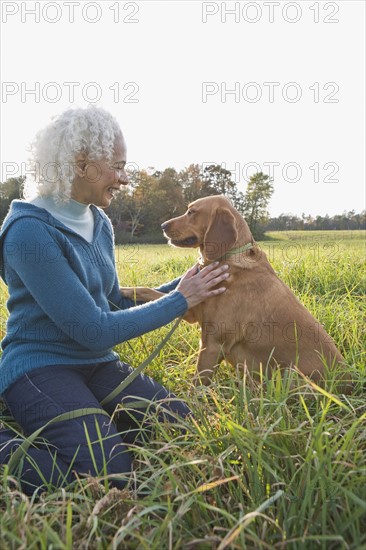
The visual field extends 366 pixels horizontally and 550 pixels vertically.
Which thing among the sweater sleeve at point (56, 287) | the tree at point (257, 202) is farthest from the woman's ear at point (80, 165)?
the tree at point (257, 202)

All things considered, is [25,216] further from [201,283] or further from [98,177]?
[201,283]

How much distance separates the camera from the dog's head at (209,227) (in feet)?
10.6

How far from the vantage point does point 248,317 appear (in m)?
3.17

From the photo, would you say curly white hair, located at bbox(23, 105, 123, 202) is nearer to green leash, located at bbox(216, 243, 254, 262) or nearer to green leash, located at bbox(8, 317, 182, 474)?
green leash, located at bbox(216, 243, 254, 262)

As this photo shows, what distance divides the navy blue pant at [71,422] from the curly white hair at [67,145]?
989mm

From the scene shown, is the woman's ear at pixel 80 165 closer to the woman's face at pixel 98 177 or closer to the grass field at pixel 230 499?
the woman's face at pixel 98 177

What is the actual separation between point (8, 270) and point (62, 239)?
0.34 metres

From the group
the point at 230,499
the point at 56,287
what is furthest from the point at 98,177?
the point at 230,499

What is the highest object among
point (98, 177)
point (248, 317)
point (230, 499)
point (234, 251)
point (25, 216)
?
point (98, 177)

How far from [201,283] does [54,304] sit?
0.86m

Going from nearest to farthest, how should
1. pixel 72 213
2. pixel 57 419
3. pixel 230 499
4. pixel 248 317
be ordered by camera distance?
pixel 230 499
pixel 57 419
pixel 72 213
pixel 248 317

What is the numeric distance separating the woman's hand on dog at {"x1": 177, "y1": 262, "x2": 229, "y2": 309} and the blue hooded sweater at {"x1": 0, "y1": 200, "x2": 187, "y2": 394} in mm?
69

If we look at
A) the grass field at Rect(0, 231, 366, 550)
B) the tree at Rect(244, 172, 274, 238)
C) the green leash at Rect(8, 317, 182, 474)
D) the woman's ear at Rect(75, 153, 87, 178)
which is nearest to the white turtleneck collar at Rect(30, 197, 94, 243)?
the woman's ear at Rect(75, 153, 87, 178)

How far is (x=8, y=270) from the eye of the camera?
2.69 m
